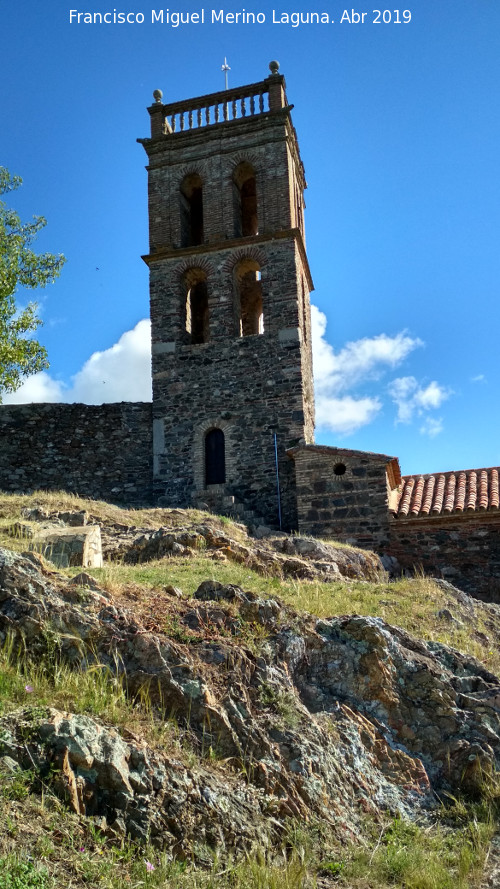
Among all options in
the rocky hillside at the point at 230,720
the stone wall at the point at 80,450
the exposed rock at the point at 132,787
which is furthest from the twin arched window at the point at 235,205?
the exposed rock at the point at 132,787

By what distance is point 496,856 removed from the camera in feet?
15.2

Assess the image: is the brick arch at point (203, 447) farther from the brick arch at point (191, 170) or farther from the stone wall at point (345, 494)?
the brick arch at point (191, 170)

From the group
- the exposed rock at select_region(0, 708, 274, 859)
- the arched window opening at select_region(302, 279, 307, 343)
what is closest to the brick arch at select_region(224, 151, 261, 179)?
the arched window opening at select_region(302, 279, 307, 343)

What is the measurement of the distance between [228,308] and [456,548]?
836 centimetres

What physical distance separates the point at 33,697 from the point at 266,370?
14201 millimetres

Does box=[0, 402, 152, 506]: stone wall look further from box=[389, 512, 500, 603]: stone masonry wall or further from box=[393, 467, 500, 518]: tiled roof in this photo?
box=[389, 512, 500, 603]: stone masonry wall

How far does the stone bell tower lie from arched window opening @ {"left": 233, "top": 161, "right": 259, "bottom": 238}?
0.06m

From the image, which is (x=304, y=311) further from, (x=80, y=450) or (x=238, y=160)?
(x=80, y=450)

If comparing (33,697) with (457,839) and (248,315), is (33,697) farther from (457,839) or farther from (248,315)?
(248,315)

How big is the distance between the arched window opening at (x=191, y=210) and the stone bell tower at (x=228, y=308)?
1.5 inches

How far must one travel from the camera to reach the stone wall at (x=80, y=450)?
18.4 m

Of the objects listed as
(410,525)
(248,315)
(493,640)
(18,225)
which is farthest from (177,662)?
(248,315)

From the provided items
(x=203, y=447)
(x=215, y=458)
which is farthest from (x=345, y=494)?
(x=203, y=447)

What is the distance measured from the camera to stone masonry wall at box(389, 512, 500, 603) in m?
14.8
